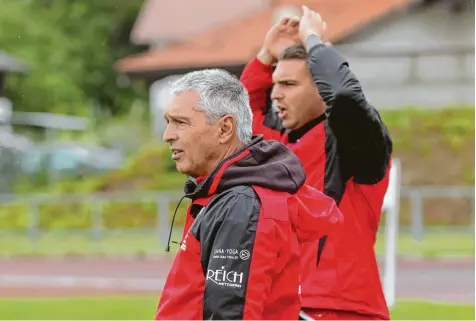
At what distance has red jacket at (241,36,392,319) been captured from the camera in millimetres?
4809

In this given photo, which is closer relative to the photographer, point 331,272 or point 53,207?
point 331,272

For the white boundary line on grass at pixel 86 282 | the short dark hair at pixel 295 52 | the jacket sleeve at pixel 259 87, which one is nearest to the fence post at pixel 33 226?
the white boundary line on grass at pixel 86 282

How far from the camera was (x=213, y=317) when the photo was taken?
3668 mm

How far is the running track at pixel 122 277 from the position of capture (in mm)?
15578

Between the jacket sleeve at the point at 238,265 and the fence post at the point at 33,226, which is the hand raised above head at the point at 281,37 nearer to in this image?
the jacket sleeve at the point at 238,265

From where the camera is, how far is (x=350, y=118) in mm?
4758

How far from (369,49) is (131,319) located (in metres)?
20.5

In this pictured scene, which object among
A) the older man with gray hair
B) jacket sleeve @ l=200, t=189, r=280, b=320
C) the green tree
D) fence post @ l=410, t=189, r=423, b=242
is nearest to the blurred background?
fence post @ l=410, t=189, r=423, b=242

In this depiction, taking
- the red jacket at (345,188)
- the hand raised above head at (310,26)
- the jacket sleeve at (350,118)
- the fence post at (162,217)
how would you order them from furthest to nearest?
the fence post at (162,217), the hand raised above head at (310,26), the red jacket at (345,188), the jacket sleeve at (350,118)

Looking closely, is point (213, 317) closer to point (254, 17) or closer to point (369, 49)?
point (369, 49)

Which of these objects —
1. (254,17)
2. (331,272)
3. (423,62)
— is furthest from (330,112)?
(254,17)

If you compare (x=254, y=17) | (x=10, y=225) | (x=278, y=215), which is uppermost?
(x=254, y=17)

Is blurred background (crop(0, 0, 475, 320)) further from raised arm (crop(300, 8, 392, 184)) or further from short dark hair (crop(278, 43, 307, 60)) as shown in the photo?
short dark hair (crop(278, 43, 307, 60))

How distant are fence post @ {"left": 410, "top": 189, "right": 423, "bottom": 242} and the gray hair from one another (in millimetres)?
16290
